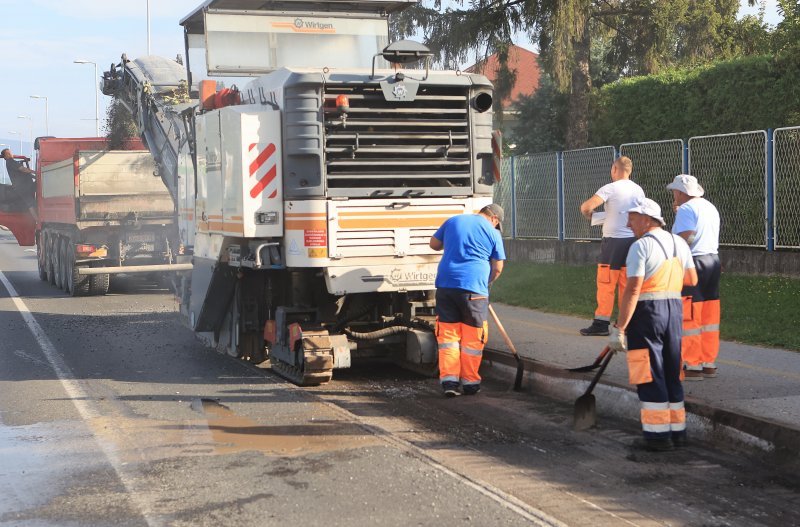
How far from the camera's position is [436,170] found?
→ 9.69 m

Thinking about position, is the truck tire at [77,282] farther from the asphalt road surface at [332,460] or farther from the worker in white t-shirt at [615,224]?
the worker in white t-shirt at [615,224]

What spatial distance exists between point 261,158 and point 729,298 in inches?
249

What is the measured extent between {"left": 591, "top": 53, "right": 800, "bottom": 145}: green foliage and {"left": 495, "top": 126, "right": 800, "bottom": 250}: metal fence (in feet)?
3.40

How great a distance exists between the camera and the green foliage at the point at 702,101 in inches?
596

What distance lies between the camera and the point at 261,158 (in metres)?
9.17

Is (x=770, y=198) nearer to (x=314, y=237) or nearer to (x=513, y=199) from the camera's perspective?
(x=314, y=237)

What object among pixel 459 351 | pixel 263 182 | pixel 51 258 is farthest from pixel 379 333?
pixel 51 258

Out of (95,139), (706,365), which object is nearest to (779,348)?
(706,365)

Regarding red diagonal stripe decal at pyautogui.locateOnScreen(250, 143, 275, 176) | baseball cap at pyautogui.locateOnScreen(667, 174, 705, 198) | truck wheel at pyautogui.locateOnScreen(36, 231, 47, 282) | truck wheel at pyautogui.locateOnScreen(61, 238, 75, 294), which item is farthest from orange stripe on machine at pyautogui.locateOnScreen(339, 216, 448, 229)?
truck wheel at pyautogui.locateOnScreen(36, 231, 47, 282)

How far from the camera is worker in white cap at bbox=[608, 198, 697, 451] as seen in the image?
6.86m

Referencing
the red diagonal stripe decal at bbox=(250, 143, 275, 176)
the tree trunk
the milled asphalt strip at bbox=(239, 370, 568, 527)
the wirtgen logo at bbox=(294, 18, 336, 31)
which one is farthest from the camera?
the tree trunk

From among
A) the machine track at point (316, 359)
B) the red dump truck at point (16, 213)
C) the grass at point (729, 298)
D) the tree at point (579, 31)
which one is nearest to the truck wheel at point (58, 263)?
the red dump truck at point (16, 213)

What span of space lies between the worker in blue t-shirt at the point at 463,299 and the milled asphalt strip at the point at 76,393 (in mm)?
2867

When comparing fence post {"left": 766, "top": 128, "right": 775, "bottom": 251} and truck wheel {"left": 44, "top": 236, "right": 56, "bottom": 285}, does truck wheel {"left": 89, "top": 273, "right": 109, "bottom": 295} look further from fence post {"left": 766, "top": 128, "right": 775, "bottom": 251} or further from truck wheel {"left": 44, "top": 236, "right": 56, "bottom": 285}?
fence post {"left": 766, "top": 128, "right": 775, "bottom": 251}
